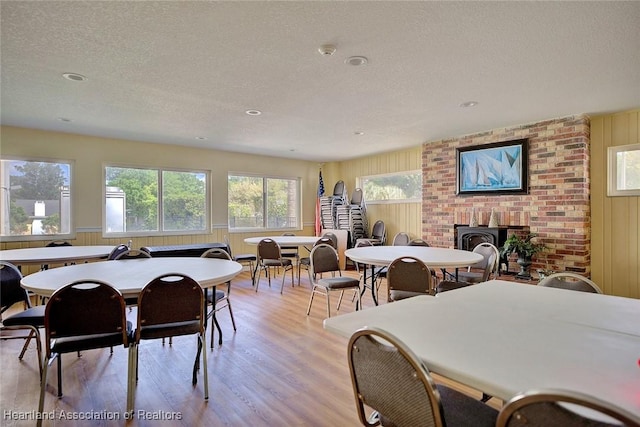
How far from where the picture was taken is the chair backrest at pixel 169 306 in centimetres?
203

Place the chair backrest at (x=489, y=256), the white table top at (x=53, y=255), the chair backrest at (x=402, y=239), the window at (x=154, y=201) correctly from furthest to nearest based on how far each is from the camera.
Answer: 1. the window at (x=154, y=201)
2. the chair backrest at (x=402, y=239)
3. the white table top at (x=53, y=255)
4. the chair backrest at (x=489, y=256)

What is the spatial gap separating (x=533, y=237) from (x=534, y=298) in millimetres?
3527

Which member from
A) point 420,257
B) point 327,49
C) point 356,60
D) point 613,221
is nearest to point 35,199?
point 327,49

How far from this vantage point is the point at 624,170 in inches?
169

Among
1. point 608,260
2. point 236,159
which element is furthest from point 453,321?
point 236,159

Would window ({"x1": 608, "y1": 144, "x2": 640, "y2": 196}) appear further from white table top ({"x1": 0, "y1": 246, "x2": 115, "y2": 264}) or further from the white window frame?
white table top ({"x1": 0, "y1": 246, "x2": 115, "y2": 264})

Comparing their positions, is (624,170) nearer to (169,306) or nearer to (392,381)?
(392,381)

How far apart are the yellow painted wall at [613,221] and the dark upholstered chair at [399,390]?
14.6 feet

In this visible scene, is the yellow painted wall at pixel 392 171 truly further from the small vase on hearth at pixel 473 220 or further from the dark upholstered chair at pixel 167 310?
the dark upholstered chair at pixel 167 310

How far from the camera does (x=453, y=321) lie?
142cm

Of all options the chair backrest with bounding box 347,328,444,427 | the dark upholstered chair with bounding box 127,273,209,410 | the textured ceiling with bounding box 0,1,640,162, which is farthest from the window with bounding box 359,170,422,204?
the chair backrest with bounding box 347,328,444,427

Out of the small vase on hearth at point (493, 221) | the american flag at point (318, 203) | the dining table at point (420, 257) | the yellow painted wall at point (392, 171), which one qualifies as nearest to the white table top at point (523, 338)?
the dining table at point (420, 257)

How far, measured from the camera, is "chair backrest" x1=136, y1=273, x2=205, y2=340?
2029 millimetres

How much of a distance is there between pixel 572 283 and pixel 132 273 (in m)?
3.04
